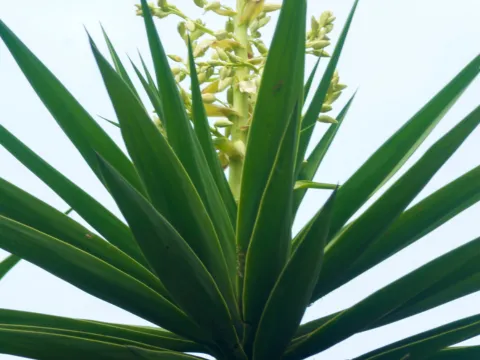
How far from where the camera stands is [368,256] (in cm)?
139

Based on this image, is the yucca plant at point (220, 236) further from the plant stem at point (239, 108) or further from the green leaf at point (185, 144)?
the plant stem at point (239, 108)

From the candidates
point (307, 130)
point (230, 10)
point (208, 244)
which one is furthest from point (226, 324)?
point (230, 10)

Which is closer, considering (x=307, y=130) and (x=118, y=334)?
(x=118, y=334)

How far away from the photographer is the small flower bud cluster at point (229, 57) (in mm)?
1819

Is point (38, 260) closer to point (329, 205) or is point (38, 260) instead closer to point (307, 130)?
point (329, 205)

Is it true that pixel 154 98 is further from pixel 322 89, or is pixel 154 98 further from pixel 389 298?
pixel 389 298

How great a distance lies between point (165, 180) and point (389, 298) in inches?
18.9

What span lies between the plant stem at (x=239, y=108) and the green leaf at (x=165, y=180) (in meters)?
0.45

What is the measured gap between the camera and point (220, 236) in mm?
1377

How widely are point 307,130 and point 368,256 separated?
0.43 meters

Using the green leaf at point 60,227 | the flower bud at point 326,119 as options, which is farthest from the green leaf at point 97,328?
the flower bud at point 326,119

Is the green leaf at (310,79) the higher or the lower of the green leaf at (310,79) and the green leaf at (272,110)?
the higher

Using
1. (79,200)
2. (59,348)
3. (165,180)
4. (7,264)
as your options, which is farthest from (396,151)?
(7,264)

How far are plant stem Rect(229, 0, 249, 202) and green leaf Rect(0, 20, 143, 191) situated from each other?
411 millimetres
